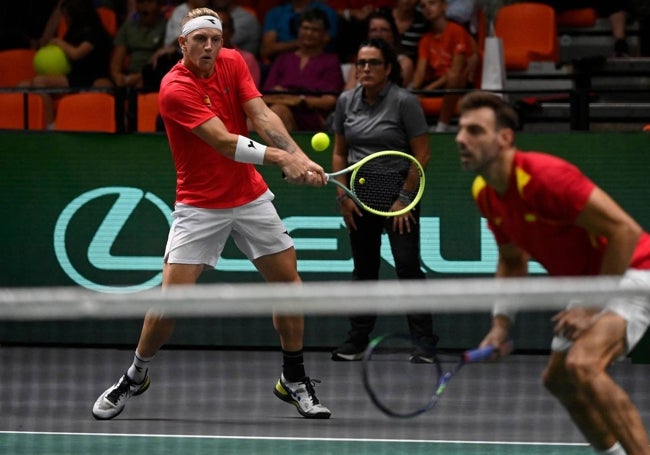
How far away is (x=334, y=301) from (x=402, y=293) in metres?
0.19

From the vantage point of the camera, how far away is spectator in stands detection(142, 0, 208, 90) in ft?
34.4

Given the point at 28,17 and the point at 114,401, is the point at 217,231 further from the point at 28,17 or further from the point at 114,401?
the point at 28,17

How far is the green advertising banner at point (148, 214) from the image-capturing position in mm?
8977

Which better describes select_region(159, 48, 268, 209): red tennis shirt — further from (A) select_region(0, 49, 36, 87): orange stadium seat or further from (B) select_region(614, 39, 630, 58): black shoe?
(B) select_region(614, 39, 630, 58): black shoe

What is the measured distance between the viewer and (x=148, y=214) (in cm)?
938

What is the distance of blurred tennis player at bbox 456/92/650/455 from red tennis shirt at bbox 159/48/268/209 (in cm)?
194

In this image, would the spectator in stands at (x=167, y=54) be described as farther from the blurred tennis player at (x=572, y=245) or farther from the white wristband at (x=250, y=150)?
the blurred tennis player at (x=572, y=245)

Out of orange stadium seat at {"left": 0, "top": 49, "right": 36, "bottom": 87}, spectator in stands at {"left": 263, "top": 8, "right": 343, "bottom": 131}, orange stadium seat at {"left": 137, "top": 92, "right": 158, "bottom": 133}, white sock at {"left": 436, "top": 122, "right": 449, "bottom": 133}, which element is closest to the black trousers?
spectator in stands at {"left": 263, "top": 8, "right": 343, "bottom": 131}

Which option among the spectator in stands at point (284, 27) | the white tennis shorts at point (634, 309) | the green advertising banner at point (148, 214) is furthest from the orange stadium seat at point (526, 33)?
the white tennis shorts at point (634, 309)

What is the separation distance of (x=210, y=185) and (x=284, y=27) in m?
4.57

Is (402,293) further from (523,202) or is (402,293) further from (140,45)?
(140,45)

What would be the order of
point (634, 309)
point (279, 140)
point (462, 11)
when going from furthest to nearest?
1. point (462, 11)
2. point (279, 140)
3. point (634, 309)

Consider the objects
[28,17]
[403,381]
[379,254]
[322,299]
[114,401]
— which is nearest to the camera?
[322,299]

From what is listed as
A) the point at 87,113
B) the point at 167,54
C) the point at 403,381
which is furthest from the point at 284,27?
the point at 403,381
